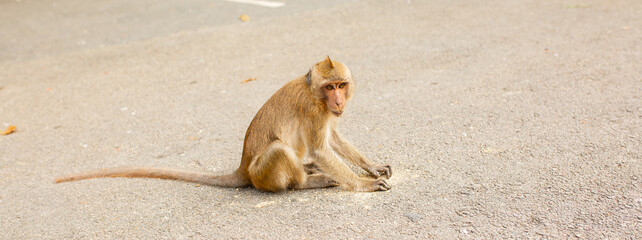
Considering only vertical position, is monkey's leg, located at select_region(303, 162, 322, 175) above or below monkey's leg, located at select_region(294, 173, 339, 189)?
below

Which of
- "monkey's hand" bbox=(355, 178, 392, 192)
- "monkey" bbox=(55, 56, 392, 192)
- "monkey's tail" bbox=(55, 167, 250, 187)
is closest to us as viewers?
"monkey" bbox=(55, 56, 392, 192)

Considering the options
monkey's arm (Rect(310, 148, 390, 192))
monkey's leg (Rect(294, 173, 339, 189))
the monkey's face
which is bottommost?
monkey's leg (Rect(294, 173, 339, 189))

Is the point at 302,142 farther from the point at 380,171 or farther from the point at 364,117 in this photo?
the point at 364,117

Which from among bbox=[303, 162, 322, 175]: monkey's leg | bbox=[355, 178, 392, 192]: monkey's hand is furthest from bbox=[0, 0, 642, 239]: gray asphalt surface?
bbox=[303, 162, 322, 175]: monkey's leg

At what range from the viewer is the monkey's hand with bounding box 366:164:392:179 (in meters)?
3.87

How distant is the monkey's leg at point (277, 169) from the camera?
3590 mm

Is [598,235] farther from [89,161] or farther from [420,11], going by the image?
[420,11]

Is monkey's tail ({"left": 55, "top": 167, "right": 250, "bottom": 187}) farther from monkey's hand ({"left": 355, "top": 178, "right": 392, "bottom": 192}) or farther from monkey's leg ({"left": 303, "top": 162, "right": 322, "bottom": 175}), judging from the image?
monkey's hand ({"left": 355, "top": 178, "right": 392, "bottom": 192})

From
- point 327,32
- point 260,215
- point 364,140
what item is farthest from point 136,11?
point 260,215

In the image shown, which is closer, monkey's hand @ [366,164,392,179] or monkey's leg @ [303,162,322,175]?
monkey's hand @ [366,164,392,179]

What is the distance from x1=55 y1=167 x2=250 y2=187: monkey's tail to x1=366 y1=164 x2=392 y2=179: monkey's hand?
90cm

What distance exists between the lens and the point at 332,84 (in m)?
3.44

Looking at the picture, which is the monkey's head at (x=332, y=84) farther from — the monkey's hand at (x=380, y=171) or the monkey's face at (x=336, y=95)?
the monkey's hand at (x=380, y=171)

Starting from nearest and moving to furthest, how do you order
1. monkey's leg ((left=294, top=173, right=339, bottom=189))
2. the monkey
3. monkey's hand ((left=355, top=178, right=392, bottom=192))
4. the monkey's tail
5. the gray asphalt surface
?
the gray asphalt surface, the monkey, monkey's hand ((left=355, top=178, right=392, bottom=192)), monkey's leg ((left=294, top=173, right=339, bottom=189)), the monkey's tail
